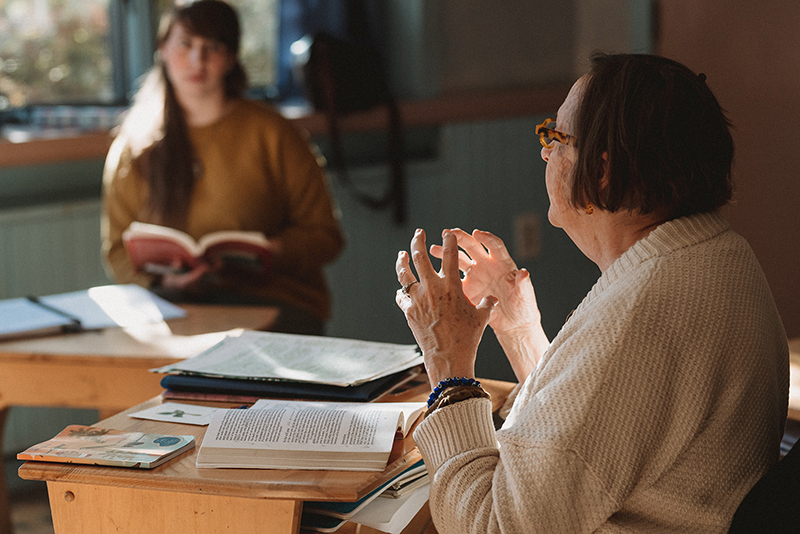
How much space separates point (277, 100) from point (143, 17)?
585 mm

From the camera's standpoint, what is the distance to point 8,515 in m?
2.15

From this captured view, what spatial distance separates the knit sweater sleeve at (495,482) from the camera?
89cm

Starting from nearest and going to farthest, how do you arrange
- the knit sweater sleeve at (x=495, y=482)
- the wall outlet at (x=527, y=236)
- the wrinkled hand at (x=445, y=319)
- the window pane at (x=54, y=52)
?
the knit sweater sleeve at (x=495, y=482) → the wrinkled hand at (x=445, y=319) → the window pane at (x=54, y=52) → the wall outlet at (x=527, y=236)

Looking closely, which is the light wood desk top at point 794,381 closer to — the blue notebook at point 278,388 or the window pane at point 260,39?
the blue notebook at point 278,388

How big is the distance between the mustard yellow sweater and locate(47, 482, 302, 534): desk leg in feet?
4.34

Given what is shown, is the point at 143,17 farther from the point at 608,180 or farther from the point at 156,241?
the point at 608,180

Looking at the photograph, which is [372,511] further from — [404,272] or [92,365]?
[92,365]

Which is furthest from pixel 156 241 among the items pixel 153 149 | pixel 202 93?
pixel 202 93

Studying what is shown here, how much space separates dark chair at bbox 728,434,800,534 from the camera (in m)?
0.91

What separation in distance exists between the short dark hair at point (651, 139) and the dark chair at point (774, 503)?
0.31 metres

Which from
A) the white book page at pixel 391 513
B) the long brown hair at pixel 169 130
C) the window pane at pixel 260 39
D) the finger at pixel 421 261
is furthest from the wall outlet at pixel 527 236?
the white book page at pixel 391 513

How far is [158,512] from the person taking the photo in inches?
41.4

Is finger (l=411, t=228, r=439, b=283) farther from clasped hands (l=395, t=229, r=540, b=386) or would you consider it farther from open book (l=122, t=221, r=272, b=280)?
open book (l=122, t=221, r=272, b=280)

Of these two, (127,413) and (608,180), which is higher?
(608,180)
